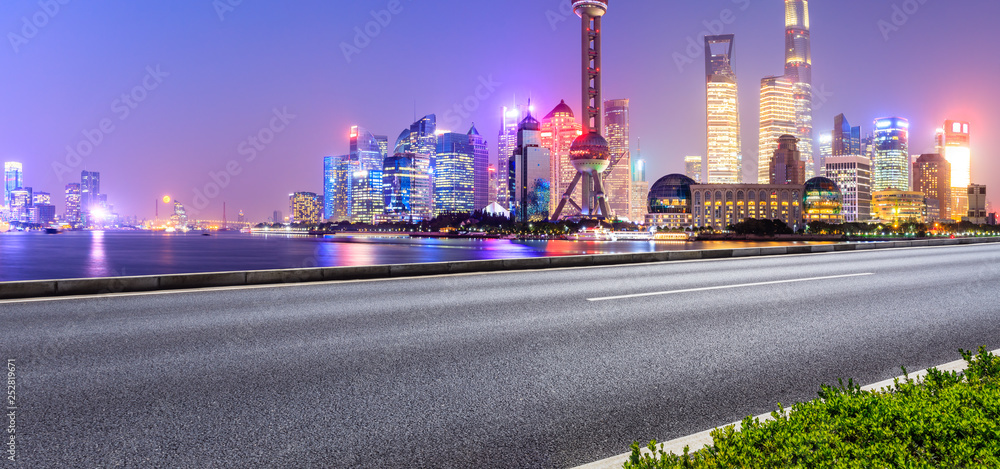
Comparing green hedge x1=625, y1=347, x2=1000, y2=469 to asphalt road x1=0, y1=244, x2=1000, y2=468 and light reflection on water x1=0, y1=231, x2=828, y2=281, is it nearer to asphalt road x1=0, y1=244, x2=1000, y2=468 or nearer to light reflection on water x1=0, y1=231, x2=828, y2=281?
asphalt road x1=0, y1=244, x2=1000, y2=468

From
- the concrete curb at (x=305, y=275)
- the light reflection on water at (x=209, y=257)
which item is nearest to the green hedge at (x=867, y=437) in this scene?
the concrete curb at (x=305, y=275)

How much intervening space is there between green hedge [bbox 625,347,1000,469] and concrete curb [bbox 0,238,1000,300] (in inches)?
496

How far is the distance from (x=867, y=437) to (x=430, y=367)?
3.83 meters

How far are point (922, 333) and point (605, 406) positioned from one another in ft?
18.6

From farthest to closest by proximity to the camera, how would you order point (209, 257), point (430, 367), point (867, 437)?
point (209, 257) < point (430, 367) < point (867, 437)

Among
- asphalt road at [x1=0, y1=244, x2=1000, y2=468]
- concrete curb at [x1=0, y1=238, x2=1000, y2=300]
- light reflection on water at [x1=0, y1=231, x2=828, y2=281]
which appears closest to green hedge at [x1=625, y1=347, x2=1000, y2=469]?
asphalt road at [x1=0, y1=244, x2=1000, y2=468]

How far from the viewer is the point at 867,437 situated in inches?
132

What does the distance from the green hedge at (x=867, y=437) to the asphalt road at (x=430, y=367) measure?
2.66 feet

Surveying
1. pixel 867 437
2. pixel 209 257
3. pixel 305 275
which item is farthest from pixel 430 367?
pixel 209 257

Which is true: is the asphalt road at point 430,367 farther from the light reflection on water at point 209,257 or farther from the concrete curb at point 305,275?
the light reflection on water at point 209,257

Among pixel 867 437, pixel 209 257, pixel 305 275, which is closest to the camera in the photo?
pixel 867 437

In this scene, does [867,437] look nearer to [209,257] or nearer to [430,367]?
[430,367]

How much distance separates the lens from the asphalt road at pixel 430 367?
399 centimetres

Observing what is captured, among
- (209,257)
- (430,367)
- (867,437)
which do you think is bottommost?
(209,257)
